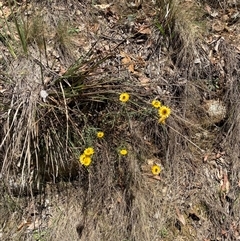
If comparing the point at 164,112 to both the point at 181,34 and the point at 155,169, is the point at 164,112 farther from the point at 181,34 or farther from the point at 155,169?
the point at 181,34

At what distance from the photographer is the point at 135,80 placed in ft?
9.81

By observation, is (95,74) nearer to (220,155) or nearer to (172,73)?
(172,73)

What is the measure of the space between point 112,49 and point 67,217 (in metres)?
1.34

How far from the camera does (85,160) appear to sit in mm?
2574

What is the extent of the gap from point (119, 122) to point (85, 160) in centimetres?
44

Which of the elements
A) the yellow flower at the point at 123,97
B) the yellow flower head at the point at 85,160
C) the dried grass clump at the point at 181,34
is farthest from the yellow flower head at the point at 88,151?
the dried grass clump at the point at 181,34

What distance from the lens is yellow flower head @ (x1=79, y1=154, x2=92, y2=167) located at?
256 centimetres

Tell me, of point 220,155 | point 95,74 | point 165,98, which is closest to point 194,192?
point 220,155

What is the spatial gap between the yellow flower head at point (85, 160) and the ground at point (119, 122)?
0.34 ft

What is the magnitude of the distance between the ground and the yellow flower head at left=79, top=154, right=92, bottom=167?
103 millimetres

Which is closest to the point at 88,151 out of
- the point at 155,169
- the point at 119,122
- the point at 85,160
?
the point at 85,160

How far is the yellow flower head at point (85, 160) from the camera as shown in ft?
8.41

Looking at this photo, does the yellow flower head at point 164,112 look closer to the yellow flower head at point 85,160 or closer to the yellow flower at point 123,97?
the yellow flower at point 123,97

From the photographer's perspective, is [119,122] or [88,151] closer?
[88,151]
